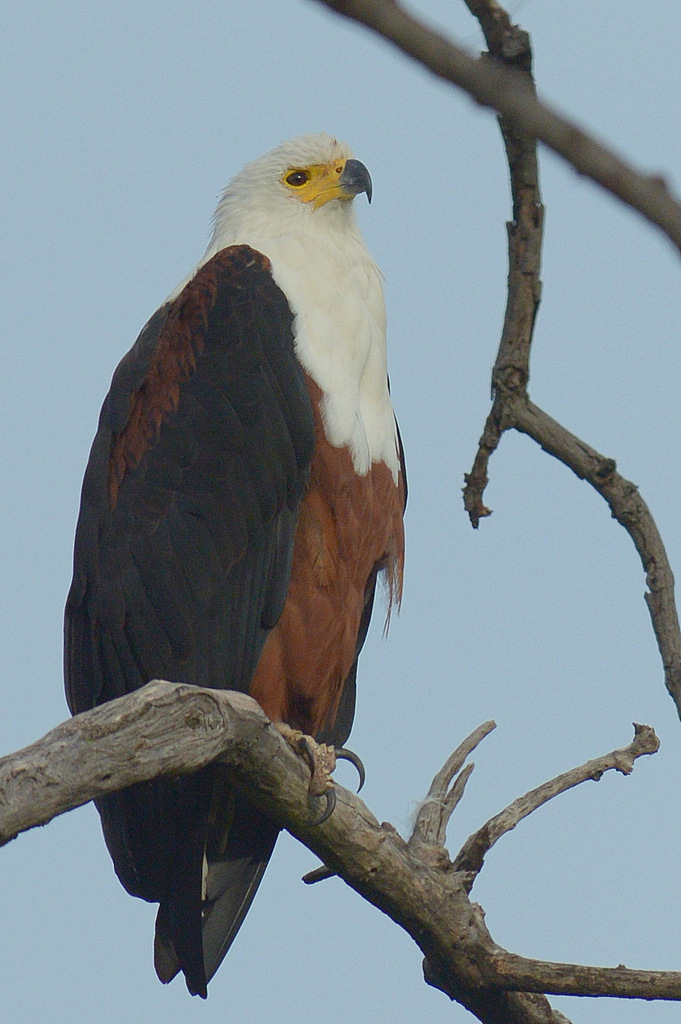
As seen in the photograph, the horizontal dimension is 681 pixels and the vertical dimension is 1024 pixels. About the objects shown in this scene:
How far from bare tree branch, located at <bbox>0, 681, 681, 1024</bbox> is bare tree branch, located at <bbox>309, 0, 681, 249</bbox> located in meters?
1.98

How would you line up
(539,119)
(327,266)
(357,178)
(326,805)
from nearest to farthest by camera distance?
(539,119) < (326,805) < (327,266) < (357,178)

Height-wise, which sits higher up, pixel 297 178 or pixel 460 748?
pixel 297 178

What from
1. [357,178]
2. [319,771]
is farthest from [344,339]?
[319,771]

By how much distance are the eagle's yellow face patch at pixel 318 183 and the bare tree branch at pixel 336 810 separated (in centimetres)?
235

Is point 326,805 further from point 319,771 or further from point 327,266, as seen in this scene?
point 327,266

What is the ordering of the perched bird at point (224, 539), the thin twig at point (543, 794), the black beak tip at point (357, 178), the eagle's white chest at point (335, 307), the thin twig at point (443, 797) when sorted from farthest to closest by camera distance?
the black beak tip at point (357, 178) < the eagle's white chest at point (335, 307) < the perched bird at point (224, 539) < the thin twig at point (443, 797) < the thin twig at point (543, 794)

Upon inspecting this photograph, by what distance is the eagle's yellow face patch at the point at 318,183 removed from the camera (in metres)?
4.88

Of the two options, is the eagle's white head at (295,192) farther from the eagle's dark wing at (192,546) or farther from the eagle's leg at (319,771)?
the eagle's leg at (319,771)

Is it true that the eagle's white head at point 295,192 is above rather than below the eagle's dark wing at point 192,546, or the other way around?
above

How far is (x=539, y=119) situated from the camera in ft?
3.17

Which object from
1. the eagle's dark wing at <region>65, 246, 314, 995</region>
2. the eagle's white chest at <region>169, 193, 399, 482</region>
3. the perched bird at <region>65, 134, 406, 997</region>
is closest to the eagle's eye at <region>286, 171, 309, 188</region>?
the eagle's white chest at <region>169, 193, 399, 482</region>

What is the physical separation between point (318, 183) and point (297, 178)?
0.10m

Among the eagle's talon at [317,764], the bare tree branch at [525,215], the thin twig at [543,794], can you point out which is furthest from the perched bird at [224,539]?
the bare tree branch at [525,215]

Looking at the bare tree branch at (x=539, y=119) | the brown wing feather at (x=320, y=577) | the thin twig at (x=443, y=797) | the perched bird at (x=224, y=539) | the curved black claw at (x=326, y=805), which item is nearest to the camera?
the bare tree branch at (x=539, y=119)
